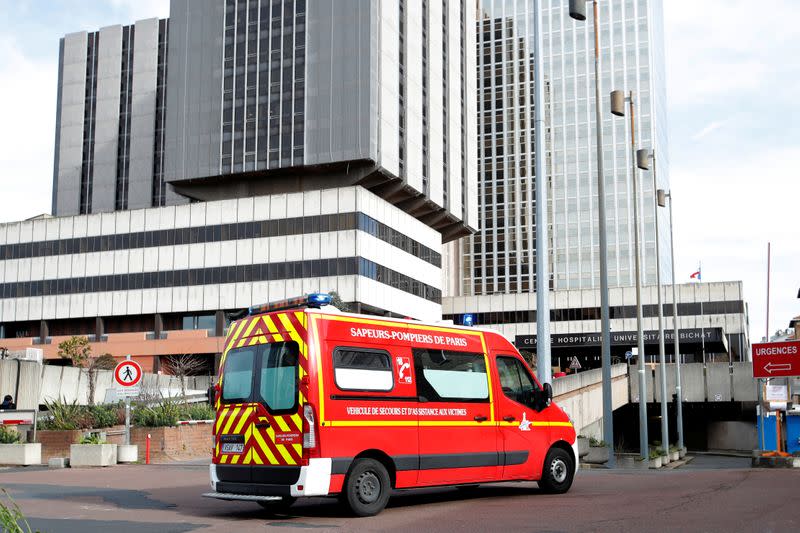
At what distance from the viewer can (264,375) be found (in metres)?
11.5

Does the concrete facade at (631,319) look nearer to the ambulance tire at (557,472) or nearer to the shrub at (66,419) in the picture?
the shrub at (66,419)

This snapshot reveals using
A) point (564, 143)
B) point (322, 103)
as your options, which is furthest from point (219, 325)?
point (564, 143)

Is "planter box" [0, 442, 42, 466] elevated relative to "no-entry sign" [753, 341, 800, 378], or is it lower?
lower

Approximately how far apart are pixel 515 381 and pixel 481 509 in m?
2.37

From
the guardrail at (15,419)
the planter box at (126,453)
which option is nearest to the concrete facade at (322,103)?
the guardrail at (15,419)

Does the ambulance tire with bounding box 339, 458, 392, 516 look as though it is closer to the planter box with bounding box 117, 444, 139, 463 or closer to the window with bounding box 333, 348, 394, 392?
the window with bounding box 333, 348, 394, 392

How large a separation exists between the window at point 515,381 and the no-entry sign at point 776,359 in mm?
11726

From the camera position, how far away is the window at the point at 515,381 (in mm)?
13297

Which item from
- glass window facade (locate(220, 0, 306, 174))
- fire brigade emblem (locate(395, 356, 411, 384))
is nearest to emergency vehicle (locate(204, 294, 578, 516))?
fire brigade emblem (locate(395, 356, 411, 384))

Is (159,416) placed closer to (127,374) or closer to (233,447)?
(127,374)

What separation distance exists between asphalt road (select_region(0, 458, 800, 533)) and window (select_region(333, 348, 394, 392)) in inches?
61.7

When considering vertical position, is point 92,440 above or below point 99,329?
below

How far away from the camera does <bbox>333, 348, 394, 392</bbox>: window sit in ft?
37.2

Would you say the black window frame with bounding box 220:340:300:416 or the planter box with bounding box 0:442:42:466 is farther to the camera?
the planter box with bounding box 0:442:42:466
